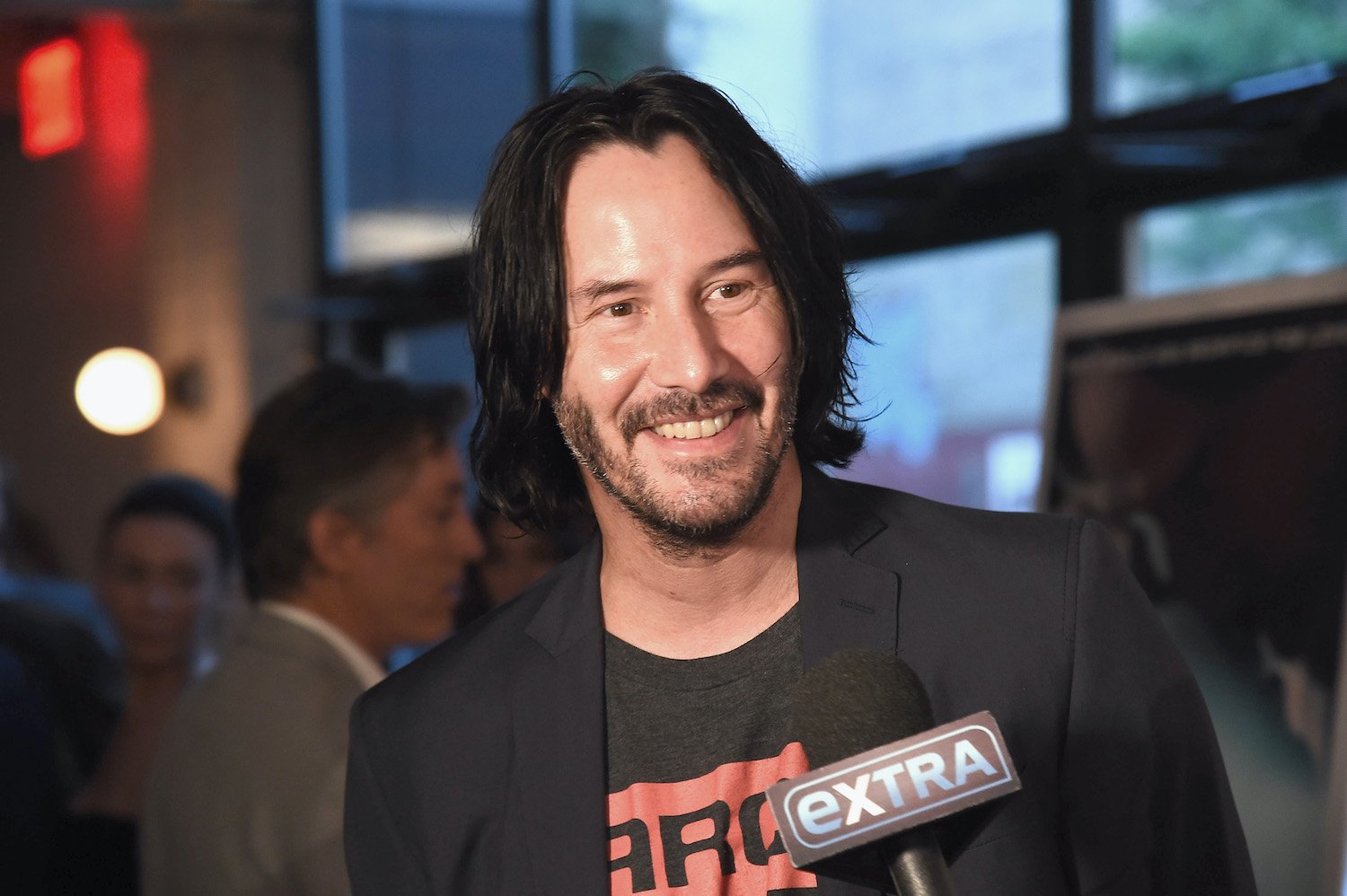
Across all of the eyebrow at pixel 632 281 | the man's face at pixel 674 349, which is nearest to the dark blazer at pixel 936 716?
the man's face at pixel 674 349

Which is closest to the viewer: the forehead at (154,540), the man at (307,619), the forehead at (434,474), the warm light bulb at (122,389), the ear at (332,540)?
the man at (307,619)

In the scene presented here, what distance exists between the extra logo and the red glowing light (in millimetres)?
7448

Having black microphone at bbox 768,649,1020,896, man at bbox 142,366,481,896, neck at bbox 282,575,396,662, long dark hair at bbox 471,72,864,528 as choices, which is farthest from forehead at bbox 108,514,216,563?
black microphone at bbox 768,649,1020,896

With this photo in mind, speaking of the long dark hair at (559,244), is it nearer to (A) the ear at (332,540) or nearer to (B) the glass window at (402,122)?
(A) the ear at (332,540)

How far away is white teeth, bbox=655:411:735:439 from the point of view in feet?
5.19

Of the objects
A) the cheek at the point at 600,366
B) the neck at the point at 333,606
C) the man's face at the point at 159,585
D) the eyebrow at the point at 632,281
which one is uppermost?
the eyebrow at the point at 632,281

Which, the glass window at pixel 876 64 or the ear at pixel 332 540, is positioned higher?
the glass window at pixel 876 64

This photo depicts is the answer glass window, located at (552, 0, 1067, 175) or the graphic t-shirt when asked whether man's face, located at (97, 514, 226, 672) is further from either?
the graphic t-shirt

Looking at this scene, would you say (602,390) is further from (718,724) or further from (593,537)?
(718,724)

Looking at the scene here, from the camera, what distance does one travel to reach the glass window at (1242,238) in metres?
3.31

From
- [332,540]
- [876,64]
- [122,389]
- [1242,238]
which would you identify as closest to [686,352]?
[332,540]

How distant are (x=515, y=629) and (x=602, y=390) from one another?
33cm

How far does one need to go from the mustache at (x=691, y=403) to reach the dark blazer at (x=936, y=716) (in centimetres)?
17

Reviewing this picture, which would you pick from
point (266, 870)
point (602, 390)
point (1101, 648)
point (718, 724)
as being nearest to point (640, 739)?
point (718, 724)
